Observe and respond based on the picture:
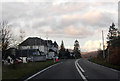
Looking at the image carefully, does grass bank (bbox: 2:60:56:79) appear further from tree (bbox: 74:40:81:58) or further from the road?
tree (bbox: 74:40:81:58)

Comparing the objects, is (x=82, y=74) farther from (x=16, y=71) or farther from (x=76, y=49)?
(x=76, y=49)

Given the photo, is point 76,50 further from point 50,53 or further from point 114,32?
point 114,32

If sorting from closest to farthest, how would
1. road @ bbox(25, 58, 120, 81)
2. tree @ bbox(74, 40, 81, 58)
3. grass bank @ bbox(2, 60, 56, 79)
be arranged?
road @ bbox(25, 58, 120, 81)
grass bank @ bbox(2, 60, 56, 79)
tree @ bbox(74, 40, 81, 58)

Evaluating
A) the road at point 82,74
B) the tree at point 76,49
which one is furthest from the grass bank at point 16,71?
the tree at point 76,49

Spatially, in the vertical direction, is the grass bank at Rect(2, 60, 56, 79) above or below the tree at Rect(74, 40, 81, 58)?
below

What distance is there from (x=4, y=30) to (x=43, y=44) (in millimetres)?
72480

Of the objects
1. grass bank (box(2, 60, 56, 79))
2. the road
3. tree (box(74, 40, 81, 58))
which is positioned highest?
tree (box(74, 40, 81, 58))

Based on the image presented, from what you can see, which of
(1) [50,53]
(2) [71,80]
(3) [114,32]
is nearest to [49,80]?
(2) [71,80]

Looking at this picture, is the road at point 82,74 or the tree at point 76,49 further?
the tree at point 76,49

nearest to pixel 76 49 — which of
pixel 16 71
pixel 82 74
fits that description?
pixel 16 71

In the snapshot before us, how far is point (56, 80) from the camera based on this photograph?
44.3 feet

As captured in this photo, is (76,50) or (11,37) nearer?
(11,37)

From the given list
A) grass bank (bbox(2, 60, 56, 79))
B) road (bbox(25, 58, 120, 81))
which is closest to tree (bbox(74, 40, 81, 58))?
grass bank (bbox(2, 60, 56, 79))

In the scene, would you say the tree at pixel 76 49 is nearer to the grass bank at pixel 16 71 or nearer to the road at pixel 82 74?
the grass bank at pixel 16 71
